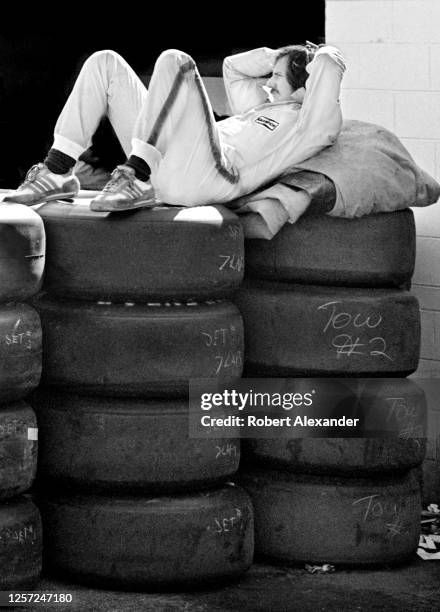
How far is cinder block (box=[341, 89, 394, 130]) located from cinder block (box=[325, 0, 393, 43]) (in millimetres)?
204

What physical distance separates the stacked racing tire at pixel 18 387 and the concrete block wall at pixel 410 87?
1.69 metres

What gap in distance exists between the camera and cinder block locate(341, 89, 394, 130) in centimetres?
505

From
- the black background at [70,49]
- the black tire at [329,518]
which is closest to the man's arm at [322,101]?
the black tire at [329,518]

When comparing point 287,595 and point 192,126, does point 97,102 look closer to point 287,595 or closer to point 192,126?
point 192,126

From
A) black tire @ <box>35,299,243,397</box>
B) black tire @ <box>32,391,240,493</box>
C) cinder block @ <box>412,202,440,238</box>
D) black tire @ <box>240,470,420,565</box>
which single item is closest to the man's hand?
cinder block @ <box>412,202,440,238</box>

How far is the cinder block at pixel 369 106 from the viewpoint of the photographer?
5047mm

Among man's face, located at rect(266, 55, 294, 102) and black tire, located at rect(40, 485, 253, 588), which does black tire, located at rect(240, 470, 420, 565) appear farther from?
man's face, located at rect(266, 55, 294, 102)

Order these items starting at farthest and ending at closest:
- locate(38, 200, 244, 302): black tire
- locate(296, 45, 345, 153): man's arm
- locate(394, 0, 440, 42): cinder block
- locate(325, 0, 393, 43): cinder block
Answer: locate(325, 0, 393, 43): cinder block
locate(394, 0, 440, 42): cinder block
locate(296, 45, 345, 153): man's arm
locate(38, 200, 244, 302): black tire

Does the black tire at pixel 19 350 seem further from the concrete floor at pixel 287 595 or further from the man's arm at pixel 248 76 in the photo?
the man's arm at pixel 248 76

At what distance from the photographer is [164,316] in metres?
3.93

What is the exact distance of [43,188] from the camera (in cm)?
414

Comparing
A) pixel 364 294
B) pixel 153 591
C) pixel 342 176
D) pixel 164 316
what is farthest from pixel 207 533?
pixel 342 176

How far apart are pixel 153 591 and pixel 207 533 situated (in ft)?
0.77

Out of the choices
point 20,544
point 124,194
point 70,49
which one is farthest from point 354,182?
point 70,49
